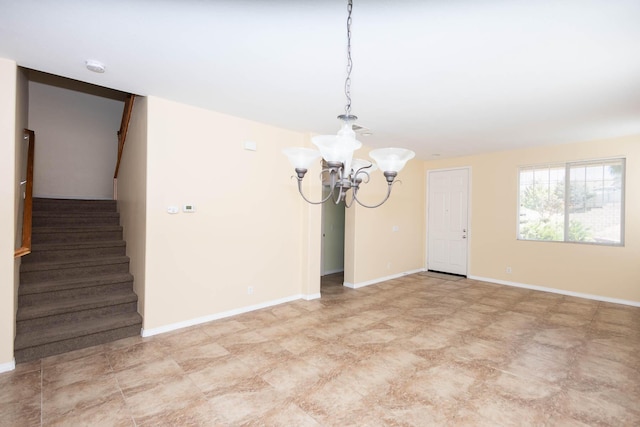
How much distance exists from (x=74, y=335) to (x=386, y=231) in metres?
4.97

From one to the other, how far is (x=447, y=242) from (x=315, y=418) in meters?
5.57

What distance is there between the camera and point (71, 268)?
3611 millimetres

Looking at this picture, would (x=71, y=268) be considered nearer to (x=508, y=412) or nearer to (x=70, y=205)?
(x=70, y=205)

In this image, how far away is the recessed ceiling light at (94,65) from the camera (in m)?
2.54

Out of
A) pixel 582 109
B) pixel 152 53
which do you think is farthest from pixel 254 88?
pixel 582 109

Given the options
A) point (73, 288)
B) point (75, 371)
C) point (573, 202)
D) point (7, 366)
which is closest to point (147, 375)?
point (75, 371)

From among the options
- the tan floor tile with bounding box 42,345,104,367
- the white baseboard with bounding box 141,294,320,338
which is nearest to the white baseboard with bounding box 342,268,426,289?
the white baseboard with bounding box 141,294,320,338

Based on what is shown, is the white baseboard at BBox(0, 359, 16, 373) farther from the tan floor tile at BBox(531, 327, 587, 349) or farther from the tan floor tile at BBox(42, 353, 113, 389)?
the tan floor tile at BBox(531, 327, 587, 349)

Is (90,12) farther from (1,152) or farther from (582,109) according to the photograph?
(582,109)

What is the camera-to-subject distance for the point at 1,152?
2.59 meters

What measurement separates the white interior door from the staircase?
231 inches

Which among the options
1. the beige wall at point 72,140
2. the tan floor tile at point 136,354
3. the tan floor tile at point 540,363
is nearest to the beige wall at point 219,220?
the tan floor tile at point 136,354

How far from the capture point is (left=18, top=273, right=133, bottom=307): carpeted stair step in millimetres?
3199

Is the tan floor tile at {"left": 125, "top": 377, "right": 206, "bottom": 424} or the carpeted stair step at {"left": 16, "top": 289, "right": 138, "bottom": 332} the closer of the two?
the tan floor tile at {"left": 125, "top": 377, "right": 206, "bottom": 424}
